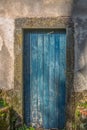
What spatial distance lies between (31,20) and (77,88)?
1.70 metres

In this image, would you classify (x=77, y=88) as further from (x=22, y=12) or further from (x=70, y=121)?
(x=22, y=12)

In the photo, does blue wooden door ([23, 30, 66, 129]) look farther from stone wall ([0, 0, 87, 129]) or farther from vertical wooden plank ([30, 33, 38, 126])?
stone wall ([0, 0, 87, 129])

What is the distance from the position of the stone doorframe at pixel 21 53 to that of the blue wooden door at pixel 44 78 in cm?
19

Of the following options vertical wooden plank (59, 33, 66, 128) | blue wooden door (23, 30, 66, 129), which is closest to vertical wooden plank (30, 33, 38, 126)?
blue wooden door (23, 30, 66, 129)

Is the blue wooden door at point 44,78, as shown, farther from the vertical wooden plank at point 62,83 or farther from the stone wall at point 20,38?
the stone wall at point 20,38

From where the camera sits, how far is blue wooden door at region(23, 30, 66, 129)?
8438 mm

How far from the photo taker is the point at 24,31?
8.49m

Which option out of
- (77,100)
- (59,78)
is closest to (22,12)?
(59,78)

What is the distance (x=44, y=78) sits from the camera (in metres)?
8.48

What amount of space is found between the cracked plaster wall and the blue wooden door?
0.33m

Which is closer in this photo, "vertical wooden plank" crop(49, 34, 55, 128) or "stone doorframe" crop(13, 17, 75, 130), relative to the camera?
"stone doorframe" crop(13, 17, 75, 130)

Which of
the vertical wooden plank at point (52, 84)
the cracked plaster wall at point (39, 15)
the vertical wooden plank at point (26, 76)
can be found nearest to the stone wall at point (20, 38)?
the cracked plaster wall at point (39, 15)

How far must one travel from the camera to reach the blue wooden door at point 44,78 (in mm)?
8438

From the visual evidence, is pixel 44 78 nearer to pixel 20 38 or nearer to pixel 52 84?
pixel 52 84
